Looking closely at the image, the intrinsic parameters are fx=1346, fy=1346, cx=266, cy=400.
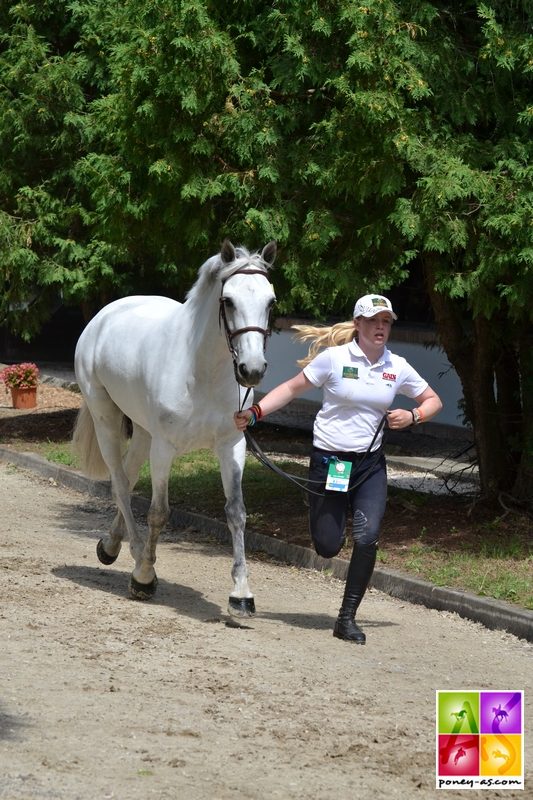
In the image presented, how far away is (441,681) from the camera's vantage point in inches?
273

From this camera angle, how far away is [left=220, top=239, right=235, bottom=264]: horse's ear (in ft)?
25.2

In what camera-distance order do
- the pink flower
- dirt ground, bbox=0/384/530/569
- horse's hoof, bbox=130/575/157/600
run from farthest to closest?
the pink flower
dirt ground, bbox=0/384/530/569
horse's hoof, bbox=130/575/157/600

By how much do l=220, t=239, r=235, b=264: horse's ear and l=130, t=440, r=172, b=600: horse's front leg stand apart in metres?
1.25

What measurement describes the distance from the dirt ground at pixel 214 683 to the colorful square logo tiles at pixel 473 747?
0.29 ft

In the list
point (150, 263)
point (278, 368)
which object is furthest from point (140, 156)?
point (278, 368)

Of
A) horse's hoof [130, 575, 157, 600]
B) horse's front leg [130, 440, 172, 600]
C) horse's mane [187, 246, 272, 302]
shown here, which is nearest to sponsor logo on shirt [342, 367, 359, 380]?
horse's mane [187, 246, 272, 302]

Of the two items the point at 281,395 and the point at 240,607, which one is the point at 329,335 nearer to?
the point at 281,395

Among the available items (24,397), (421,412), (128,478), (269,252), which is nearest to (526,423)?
(128,478)

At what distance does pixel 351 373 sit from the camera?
7.67m

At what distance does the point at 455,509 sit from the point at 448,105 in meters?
3.58

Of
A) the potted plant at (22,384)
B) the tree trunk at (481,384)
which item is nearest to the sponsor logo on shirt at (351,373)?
the tree trunk at (481,384)

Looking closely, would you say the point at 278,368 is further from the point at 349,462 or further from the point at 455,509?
the point at 349,462

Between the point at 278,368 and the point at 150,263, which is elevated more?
the point at 150,263

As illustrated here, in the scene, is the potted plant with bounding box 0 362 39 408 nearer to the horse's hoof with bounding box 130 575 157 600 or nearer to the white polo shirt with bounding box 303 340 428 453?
the horse's hoof with bounding box 130 575 157 600
